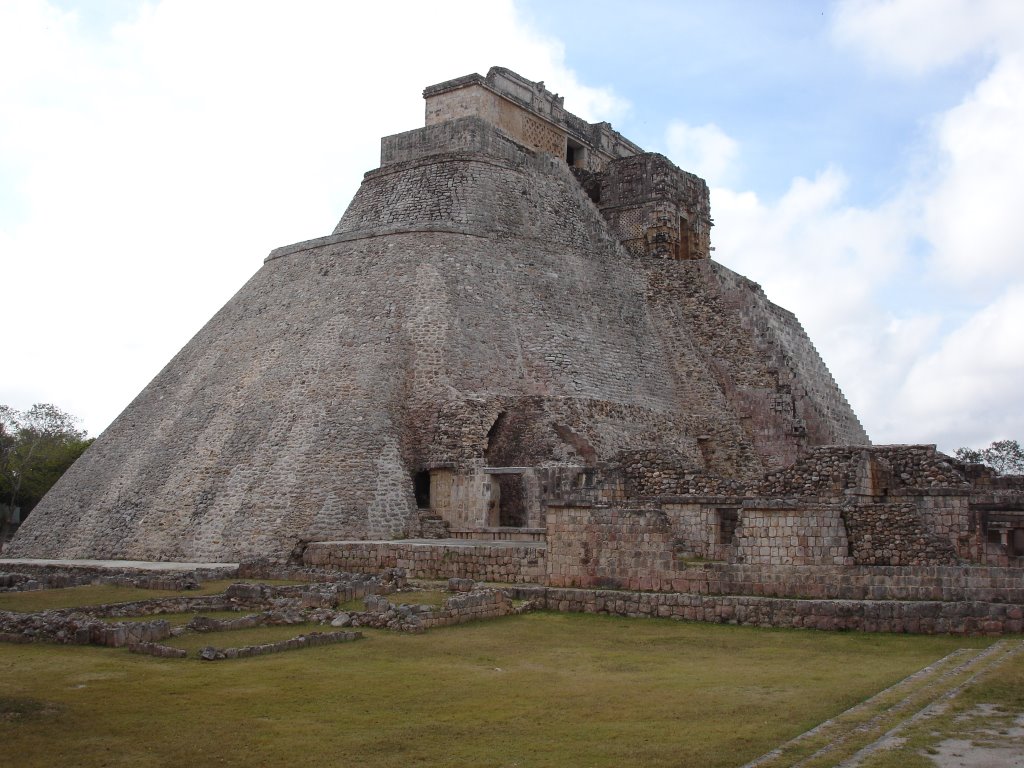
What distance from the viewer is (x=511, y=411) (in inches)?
854

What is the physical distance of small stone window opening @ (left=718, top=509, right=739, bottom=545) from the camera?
15.7 meters

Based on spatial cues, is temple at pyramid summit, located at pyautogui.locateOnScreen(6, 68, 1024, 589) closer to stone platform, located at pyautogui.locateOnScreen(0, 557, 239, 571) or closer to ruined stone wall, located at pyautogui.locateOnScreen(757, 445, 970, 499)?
ruined stone wall, located at pyautogui.locateOnScreen(757, 445, 970, 499)

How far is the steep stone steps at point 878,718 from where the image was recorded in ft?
19.1

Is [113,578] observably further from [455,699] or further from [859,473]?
[859,473]

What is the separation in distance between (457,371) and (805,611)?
1186 cm

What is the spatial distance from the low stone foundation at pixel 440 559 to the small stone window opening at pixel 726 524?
272 centimetres

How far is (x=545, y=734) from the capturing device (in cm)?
695

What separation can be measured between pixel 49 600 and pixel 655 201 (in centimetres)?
2107

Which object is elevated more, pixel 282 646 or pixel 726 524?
pixel 726 524

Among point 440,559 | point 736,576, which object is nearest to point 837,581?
point 736,576

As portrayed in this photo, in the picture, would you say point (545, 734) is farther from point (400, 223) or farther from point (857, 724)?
point (400, 223)

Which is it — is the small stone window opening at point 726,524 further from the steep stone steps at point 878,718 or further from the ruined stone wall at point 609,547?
the steep stone steps at point 878,718

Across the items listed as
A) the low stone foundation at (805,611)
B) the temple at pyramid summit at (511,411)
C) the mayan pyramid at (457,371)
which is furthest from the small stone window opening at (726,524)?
the low stone foundation at (805,611)

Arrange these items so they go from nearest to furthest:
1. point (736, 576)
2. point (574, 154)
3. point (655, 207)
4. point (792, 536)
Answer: point (736, 576), point (792, 536), point (655, 207), point (574, 154)
